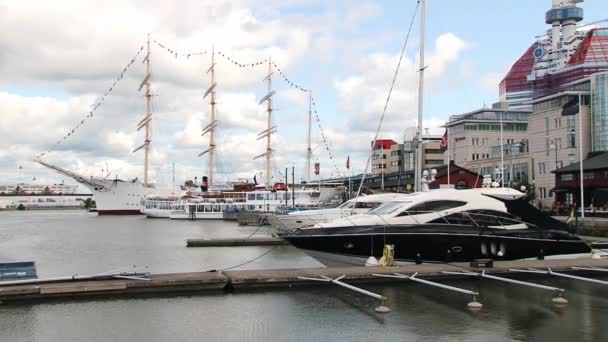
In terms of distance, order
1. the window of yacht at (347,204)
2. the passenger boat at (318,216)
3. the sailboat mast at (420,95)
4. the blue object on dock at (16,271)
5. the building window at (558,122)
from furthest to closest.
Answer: the building window at (558,122)
the passenger boat at (318,216)
the window of yacht at (347,204)
the sailboat mast at (420,95)
the blue object on dock at (16,271)

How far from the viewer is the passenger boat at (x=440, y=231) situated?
24.2 meters

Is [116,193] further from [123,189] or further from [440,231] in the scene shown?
[440,231]

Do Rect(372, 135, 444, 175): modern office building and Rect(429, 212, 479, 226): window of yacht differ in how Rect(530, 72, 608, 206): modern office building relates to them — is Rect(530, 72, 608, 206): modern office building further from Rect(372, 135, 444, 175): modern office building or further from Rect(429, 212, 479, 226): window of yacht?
Rect(372, 135, 444, 175): modern office building

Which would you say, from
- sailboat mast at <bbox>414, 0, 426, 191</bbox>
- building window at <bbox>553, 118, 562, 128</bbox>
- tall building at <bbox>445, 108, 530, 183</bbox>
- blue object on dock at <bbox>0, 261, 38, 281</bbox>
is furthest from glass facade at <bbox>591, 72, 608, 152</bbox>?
blue object on dock at <bbox>0, 261, 38, 281</bbox>

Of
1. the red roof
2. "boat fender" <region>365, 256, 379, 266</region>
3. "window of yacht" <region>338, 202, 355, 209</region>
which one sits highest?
the red roof

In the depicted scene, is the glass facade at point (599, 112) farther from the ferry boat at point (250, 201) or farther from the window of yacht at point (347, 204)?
the window of yacht at point (347, 204)

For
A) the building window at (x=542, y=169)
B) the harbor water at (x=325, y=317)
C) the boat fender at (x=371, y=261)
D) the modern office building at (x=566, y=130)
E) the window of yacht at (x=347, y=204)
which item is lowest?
the harbor water at (x=325, y=317)

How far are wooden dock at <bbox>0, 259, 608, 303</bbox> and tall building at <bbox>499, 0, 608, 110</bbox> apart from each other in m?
155

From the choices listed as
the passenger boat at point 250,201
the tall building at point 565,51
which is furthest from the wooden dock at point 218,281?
the tall building at point 565,51

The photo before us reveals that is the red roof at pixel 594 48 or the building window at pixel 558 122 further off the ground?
the red roof at pixel 594 48

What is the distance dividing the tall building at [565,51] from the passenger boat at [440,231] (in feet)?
498

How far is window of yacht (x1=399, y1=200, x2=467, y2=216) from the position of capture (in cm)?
2473

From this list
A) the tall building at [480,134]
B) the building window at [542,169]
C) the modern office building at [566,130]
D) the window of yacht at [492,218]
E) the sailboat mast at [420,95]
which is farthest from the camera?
the tall building at [480,134]

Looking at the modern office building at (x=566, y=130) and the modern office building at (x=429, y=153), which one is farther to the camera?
the modern office building at (x=429, y=153)
